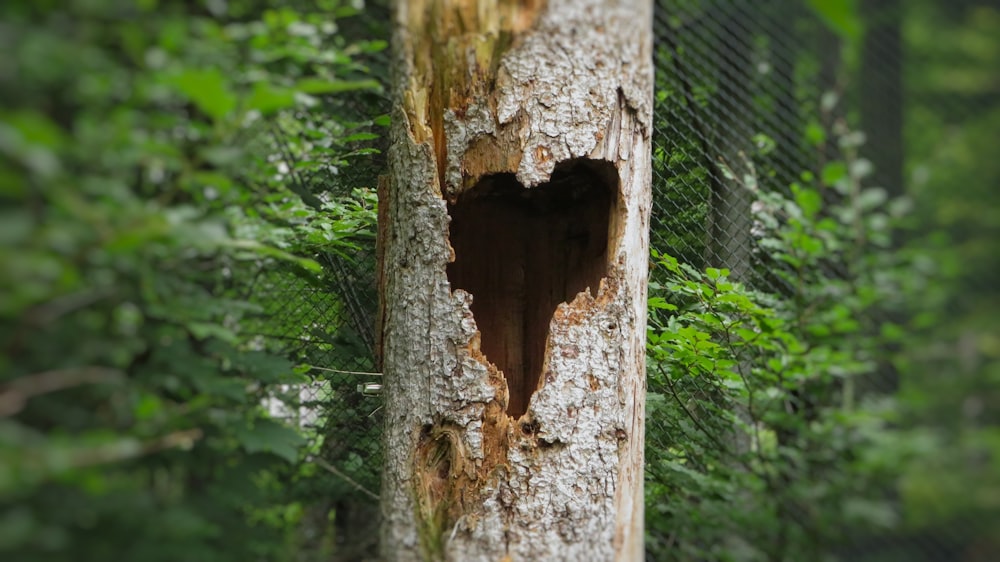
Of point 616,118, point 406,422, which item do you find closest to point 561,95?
point 616,118

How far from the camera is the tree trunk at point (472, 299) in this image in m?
1.36

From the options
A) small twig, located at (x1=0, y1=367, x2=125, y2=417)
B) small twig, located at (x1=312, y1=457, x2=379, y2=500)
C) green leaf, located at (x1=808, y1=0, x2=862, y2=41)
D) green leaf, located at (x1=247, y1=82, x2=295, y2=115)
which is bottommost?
small twig, located at (x1=312, y1=457, x2=379, y2=500)

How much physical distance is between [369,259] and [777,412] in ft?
3.99

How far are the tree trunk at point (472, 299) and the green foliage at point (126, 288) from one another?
0.79 feet

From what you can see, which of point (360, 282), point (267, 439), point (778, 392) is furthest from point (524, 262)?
point (778, 392)

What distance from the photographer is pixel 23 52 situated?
0.83 meters

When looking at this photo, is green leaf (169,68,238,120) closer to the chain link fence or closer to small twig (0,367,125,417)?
small twig (0,367,125,417)

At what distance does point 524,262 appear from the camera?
1735mm

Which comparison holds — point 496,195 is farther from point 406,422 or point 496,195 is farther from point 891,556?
point 891,556

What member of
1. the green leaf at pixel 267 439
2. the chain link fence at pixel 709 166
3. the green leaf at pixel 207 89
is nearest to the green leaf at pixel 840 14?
the green leaf at pixel 207 89

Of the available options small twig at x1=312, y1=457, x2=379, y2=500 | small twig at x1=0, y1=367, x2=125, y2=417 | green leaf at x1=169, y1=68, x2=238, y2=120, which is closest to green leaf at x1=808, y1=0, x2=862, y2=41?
green leaf at x1=169, y1=68, x2=238, y2=120

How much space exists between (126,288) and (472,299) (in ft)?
2.05

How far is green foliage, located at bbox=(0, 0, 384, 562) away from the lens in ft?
2.77

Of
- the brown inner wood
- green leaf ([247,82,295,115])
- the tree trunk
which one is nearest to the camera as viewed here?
green leaf ([247,82,295,115])
